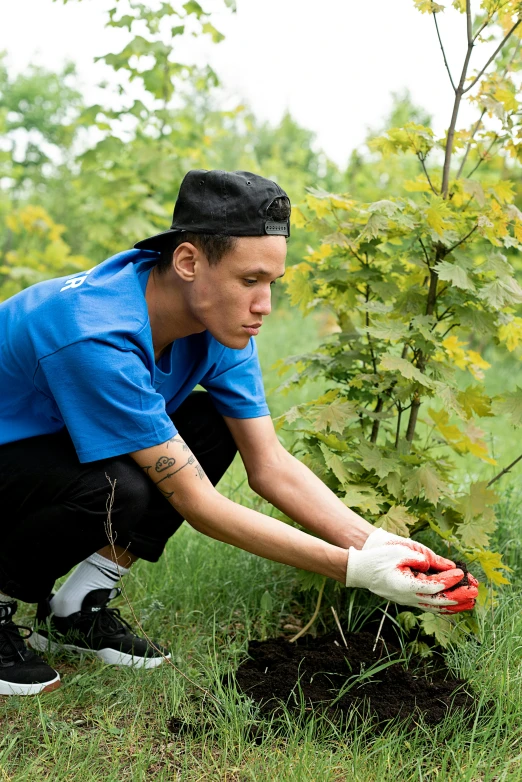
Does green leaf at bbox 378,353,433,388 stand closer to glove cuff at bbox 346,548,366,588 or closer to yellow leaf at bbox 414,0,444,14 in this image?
glove cuff at bbox 346,548,366,588

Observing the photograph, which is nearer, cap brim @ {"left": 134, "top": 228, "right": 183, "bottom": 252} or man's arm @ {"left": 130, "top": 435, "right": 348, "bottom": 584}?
man's arm @ {"left": 130, "top": 435, "right": 348, "bottom": 584}

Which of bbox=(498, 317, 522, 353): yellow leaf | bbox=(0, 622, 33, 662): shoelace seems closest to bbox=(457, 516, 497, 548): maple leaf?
bbox=(498, 317, 522, 353): yellow leaf

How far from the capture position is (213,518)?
1926 millimetres

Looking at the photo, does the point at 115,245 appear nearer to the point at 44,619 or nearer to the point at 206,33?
the point at 206,33

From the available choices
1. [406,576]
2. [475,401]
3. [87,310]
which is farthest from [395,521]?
[87,310]

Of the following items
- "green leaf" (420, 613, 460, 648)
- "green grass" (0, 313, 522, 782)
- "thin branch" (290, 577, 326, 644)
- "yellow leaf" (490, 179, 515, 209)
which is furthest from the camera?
"yellow leaf" (490, 179, 515, 209)

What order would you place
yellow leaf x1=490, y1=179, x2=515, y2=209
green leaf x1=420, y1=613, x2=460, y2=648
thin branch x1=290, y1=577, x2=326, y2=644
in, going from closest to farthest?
green leaf x1=420, y1=613, x2=460, y2=648 < thin branch x1=290, y1=577, x2=326, y2=644 < yellow leaf x1=490, y1=179, x2=515, y2=209

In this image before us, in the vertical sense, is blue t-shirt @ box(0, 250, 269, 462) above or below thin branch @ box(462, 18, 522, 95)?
below

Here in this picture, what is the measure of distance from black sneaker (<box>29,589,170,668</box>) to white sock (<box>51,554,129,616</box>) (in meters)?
0.02

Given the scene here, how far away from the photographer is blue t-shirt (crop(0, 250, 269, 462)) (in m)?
1.85

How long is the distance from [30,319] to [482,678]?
1.51 metres

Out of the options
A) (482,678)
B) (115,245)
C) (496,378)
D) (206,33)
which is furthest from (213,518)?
(496,378)

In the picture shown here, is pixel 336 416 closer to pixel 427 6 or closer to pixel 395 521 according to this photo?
pixel 395 521

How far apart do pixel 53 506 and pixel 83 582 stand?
1.48 feet
